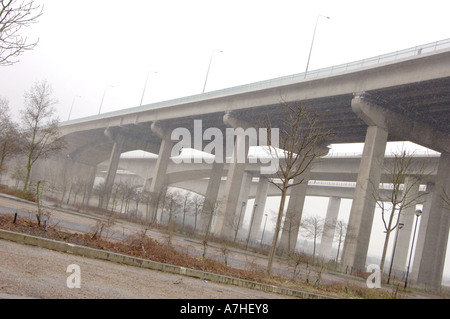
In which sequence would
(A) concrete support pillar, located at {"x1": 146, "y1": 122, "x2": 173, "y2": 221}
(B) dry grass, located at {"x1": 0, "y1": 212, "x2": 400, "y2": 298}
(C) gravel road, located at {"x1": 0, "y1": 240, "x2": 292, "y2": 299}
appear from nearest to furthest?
1. (C) gravel road, located at {"x1": 0, "y1": 240, "x2": 292, "y2": 299}
2. (B) dry grass, located at {"x1": 0, "y1": 212, "x2": 400, "y2": 298}
3. (A) concrete support pillar, located at {"x1": 146, "y1": 122, "x2": 173, "y2": 221}

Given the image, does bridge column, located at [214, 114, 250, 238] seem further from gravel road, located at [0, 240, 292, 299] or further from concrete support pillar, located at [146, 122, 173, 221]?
gravel road, located at [0, 240, 292, 299]

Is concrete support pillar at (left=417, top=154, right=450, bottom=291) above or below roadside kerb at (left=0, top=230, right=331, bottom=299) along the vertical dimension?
above

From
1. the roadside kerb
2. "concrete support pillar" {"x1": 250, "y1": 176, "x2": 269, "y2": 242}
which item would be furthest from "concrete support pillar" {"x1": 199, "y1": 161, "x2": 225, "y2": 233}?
the roadside kerb

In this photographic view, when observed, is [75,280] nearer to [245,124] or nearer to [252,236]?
[245,124]

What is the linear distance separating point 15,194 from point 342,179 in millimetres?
44721

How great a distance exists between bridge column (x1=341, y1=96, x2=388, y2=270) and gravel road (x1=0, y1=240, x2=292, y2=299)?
2489 cm

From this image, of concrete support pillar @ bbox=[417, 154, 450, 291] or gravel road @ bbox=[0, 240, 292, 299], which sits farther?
concrete support pillar @ bbox=[417, 154, 450, 291]

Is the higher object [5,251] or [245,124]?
[245,124]

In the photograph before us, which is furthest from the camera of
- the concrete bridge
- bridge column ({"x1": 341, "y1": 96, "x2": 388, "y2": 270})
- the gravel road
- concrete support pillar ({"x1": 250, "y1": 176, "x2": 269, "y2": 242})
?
concrete support pillar ({"x1": 250, "y1": 176, "x2": 269, "y2": 242})

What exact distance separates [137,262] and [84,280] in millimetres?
3556

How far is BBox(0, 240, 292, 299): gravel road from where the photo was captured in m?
6.02

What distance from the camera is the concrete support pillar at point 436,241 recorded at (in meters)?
36.8

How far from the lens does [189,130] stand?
2355 inches
